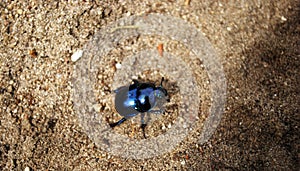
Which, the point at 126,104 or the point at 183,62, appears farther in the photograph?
the point at 183,62

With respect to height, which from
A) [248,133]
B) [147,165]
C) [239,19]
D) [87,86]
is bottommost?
[147,165]

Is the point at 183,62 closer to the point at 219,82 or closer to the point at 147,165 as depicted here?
the point at 219,82

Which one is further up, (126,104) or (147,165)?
(126,104)

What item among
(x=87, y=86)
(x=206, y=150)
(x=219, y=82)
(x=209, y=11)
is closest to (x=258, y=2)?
(x=209, y=11)

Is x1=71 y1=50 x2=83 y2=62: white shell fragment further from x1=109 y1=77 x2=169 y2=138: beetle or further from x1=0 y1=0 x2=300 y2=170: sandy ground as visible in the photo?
x1=109 y1=77 x2=169 y2=138: beetle

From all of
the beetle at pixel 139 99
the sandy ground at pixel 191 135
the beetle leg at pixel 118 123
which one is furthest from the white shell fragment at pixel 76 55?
the beetle leg at pixel 118 123

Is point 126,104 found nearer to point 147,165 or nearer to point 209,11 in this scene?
point 147,165

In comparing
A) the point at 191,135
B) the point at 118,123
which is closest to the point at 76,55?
the point at 118,123

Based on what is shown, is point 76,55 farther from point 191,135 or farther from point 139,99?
point 191,135
